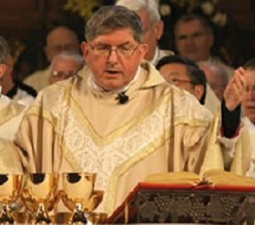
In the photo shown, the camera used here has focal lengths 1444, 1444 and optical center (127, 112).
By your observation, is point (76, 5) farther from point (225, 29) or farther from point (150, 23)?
point (150, 23)

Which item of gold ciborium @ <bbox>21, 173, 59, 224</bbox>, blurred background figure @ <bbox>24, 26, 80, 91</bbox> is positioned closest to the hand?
gold ciborium @ <bbox>21, 173, 59, 224</bbox>

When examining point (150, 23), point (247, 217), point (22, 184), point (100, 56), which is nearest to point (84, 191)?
point (22, 184)

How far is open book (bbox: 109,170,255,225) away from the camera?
244 inches

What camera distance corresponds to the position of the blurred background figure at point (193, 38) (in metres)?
10.7

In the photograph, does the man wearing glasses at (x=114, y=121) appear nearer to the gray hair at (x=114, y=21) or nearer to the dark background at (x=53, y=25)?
the gray hair at (x=114, y=21)

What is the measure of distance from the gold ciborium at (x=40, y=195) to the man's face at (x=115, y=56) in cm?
105

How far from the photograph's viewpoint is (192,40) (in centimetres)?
1076

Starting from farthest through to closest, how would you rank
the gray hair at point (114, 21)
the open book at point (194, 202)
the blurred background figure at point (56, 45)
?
the blurred background figure at point (56, 45), the gray hair at point (114, 21), the open book at point (194, 202)

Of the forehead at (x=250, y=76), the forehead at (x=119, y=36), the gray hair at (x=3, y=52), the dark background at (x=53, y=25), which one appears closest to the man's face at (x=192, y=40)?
the dark background at (x=53, y=25)

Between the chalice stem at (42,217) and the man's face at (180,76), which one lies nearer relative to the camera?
the chalice stem at (42,217)

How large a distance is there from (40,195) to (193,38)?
15.0ft

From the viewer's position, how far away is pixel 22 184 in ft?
21.2

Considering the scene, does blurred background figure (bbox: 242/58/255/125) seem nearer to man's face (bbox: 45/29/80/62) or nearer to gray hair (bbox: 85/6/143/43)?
gray hair (bbox: 85/6/143/43)

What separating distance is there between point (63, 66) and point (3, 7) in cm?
199
